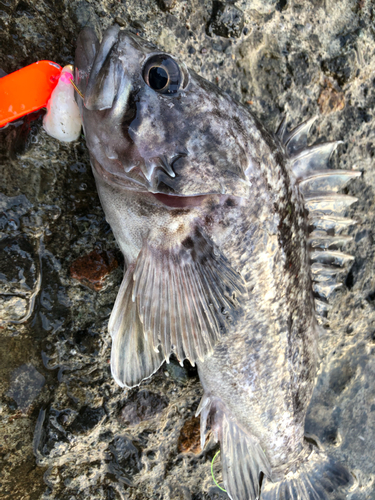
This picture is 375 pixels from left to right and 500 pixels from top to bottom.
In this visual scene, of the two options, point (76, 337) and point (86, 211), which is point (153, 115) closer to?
point (86, 211)

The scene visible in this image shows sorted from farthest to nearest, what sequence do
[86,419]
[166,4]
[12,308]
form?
[86,419] < [166,4] < [12,308]

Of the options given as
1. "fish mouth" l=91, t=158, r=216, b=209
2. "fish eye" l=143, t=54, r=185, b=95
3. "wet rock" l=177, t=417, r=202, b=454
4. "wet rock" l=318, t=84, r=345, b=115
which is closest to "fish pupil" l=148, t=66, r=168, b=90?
"fish eye" l=143, t=54, r=185, b=95

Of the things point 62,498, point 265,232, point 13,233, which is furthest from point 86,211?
point 62,498

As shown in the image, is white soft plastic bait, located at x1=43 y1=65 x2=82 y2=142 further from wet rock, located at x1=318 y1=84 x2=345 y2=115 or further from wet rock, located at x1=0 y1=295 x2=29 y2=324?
wet rock, located at x1=318 y1=84 x2=345 y2=115

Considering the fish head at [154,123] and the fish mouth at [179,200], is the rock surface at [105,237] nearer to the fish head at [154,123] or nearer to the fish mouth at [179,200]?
the fish head at [154,123]

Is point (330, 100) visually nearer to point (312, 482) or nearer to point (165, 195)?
point (165, 195)

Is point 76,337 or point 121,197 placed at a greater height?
point 121,197

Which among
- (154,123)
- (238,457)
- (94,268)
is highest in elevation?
(154,123)

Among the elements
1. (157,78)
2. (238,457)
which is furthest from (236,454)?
(157,78)
